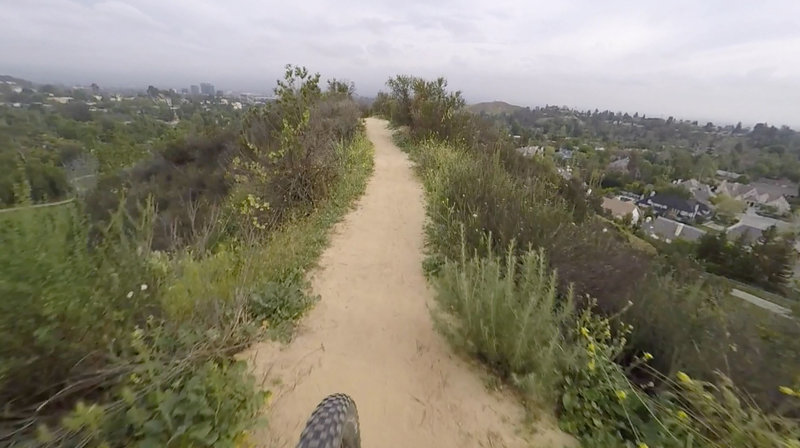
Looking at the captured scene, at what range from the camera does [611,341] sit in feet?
9.74

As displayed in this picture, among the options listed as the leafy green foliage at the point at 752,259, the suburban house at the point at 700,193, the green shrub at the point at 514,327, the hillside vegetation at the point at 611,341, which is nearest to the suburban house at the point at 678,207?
the suburban house at the point at 700,193

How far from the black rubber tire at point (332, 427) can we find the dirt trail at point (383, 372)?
1.82 ft

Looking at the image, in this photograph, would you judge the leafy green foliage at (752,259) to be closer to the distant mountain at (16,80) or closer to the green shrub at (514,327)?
the green shrub at (514,327)

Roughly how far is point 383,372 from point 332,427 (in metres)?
1.27

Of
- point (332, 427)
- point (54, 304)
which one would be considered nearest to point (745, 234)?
point (332, 427)

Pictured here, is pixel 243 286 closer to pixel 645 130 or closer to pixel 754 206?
pixel 754 206

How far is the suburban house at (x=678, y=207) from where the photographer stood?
967 inches

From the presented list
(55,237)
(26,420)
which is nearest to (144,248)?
(55,237)

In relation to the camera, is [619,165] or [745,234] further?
[619,165]

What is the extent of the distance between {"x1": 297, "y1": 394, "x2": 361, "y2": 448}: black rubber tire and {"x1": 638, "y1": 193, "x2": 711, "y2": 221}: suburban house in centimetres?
2838

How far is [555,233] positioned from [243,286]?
118 inches

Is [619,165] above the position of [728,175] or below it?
above

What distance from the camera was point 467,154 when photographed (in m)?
8.42

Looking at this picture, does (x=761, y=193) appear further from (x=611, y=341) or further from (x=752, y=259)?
(x=611, y=341)
